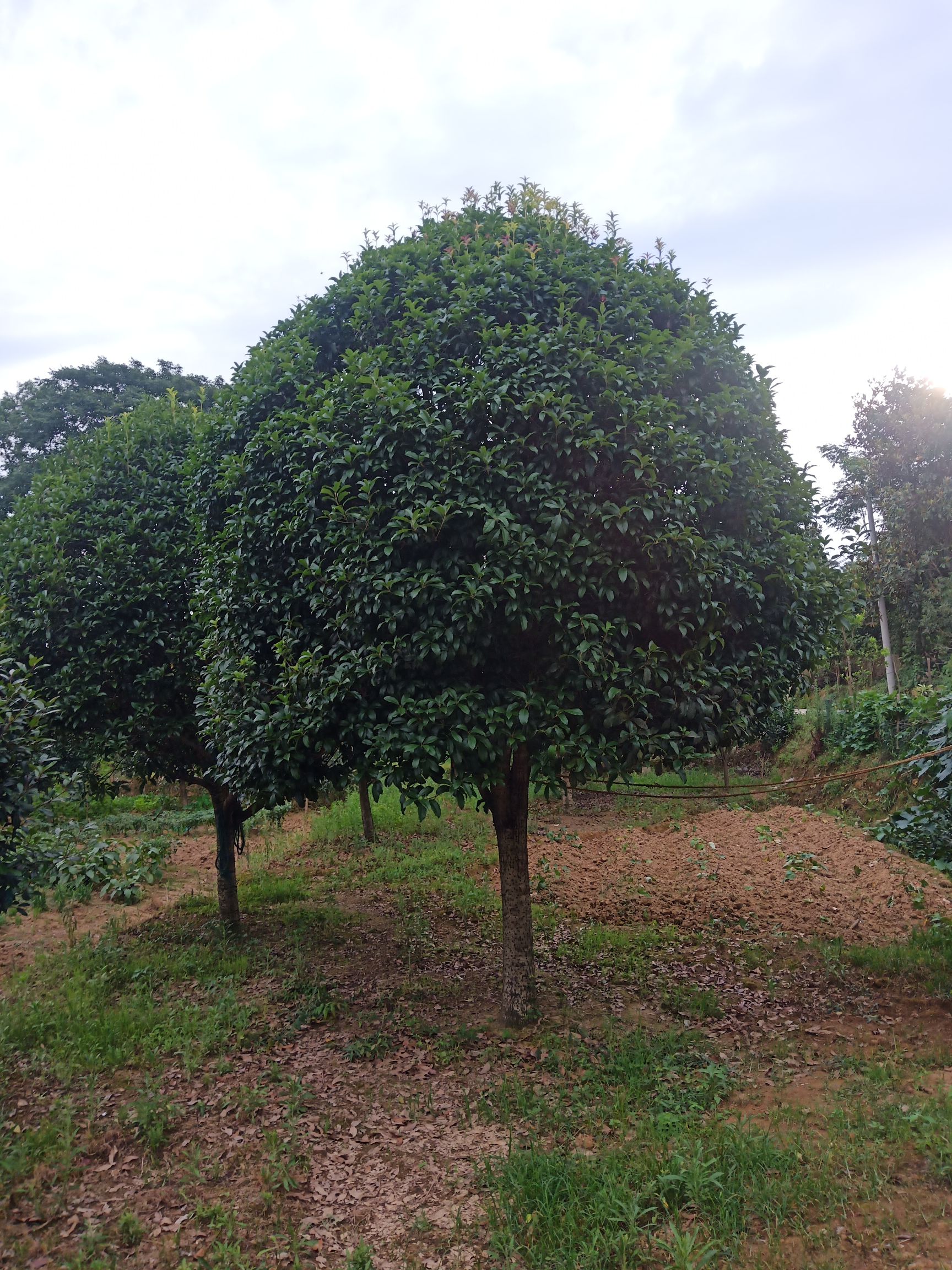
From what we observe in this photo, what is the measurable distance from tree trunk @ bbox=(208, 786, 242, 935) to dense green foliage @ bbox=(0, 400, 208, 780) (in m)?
0.83

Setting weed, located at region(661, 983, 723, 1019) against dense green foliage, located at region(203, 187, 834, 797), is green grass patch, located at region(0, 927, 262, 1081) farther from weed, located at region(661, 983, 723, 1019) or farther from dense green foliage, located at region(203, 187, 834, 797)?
weed, located at region(661, 983, 723, 1019)

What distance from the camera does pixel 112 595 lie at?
310 inches

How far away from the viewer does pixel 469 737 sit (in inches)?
189

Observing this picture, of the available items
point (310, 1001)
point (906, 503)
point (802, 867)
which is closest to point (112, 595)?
point (310, 1001)

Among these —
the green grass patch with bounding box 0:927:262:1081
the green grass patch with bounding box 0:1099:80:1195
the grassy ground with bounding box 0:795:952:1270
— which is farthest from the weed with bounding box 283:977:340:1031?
the green grass patch with bounding box 0:1099:80:1195

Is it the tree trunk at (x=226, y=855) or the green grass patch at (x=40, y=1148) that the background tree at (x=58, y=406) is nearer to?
the tree trunk at (x=226, y=855)

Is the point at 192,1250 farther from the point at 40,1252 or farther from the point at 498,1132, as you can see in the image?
the point at 498,1132

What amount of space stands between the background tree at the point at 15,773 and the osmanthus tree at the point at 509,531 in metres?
1.42

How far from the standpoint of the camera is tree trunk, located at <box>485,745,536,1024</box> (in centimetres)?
650

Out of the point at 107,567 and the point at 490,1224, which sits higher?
the point at 107,567

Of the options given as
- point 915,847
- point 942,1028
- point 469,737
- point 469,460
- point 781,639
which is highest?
point 469,460

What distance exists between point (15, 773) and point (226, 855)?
5250 mm

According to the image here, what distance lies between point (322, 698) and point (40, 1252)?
10.9 feet

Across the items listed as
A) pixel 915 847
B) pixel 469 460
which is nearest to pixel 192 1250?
pixel 469 460
